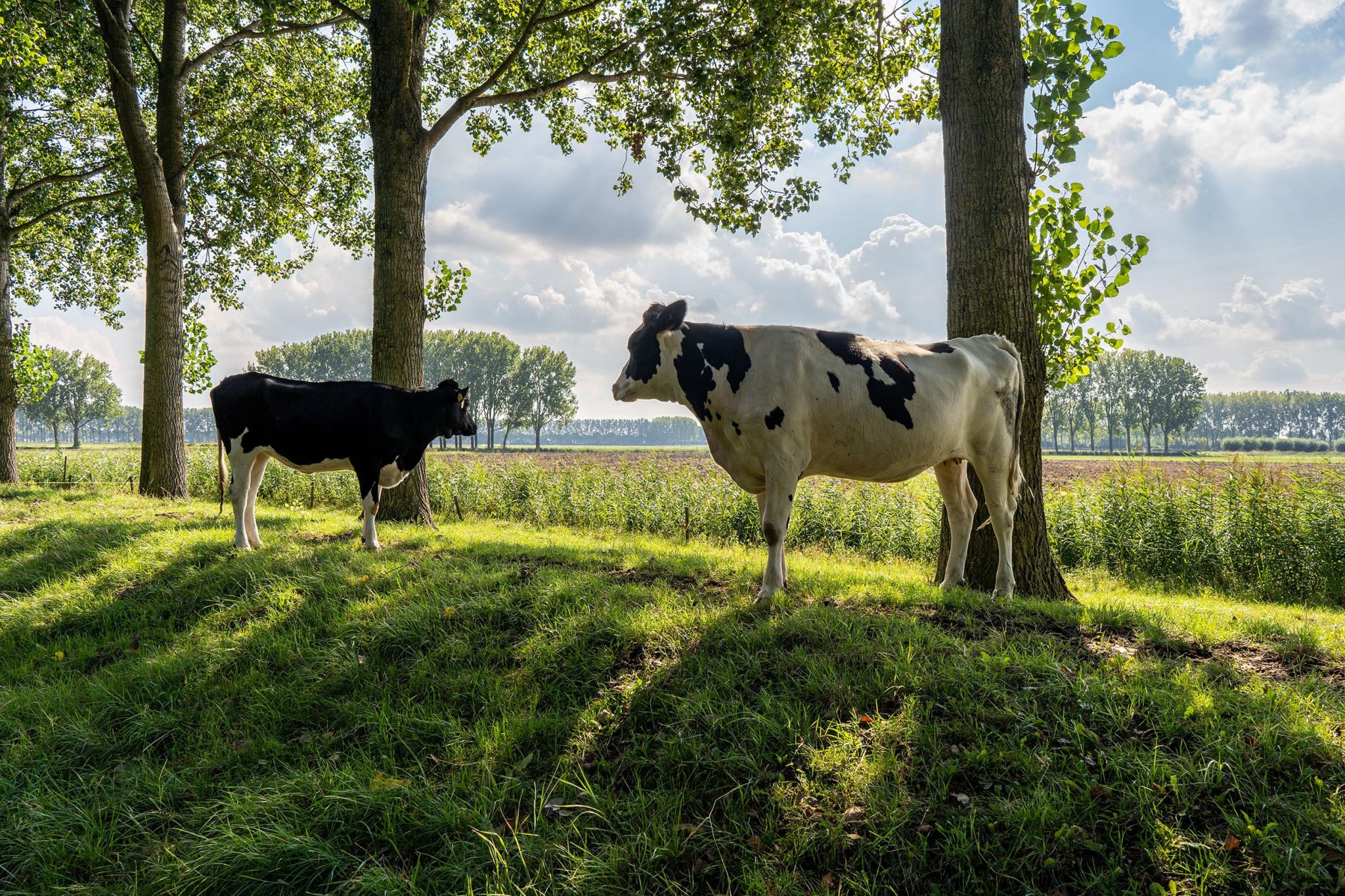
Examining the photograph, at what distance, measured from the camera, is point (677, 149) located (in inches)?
508

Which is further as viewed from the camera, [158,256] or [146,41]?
[146,41]

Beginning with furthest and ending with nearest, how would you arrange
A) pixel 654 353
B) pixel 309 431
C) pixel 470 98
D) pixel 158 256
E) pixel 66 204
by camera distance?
pixel 66 204 < pixel 158 256 < pixel 470 98 < pixel 309 431 < pixel 654 353

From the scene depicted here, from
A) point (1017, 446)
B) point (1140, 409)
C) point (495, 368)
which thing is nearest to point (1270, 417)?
point (1140, 409)

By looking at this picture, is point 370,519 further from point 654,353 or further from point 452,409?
point 654,353

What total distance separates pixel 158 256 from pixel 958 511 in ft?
50.1

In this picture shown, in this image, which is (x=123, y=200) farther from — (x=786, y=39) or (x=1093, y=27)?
(x=1093, y=27)

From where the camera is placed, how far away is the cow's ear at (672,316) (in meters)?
6.01

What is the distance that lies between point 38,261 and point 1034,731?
29.6m

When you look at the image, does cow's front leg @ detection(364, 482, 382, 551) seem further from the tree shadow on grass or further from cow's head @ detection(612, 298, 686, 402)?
cow's head @ detection(612, 298, 686, 402)

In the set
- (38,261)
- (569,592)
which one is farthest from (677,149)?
(38,261)

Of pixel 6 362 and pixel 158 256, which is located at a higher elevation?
pixel 158 256

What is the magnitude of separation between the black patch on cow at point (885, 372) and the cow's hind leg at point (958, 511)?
43.5 inches

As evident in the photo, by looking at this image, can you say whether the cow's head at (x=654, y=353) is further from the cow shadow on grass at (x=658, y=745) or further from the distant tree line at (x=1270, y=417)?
the distant tree line at (x=1270, y=417)

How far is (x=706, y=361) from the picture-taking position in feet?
19.6
